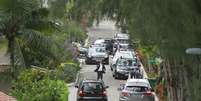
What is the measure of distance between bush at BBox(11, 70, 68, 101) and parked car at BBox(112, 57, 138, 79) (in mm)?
16515

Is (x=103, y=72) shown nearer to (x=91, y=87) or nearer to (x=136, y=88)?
(x=91, y=87)

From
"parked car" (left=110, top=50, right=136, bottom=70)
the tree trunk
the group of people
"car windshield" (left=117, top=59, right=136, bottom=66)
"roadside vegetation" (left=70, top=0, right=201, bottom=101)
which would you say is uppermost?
"roadside vegetation" (left=70, top=0, right=201, bottom=101)

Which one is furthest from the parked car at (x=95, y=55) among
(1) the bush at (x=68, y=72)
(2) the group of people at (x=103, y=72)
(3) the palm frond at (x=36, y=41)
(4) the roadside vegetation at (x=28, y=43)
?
(3) the palm frond at (x=36, y=41)

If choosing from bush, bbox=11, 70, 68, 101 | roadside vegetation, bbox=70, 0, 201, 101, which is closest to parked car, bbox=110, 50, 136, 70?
bush, bbox=11, 70, 68, 101

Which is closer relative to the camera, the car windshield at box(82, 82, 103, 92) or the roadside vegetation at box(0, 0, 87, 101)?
the roadside vegetation at box(0, 0, 87, 101)

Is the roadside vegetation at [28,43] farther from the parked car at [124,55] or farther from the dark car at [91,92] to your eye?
the parked car at [124,55]

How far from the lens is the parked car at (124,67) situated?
140 ft

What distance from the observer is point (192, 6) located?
11.5 m

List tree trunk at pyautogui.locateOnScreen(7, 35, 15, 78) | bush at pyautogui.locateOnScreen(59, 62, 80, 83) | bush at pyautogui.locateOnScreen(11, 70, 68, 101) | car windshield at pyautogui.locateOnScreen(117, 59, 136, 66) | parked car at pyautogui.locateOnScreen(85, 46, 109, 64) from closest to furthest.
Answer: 1. bush at pyautogui.locateOnScreen(11, 70, 68, 101)
2. tree trunk at pyautogui.locateOnScreen(7, 35, 15, 78)
3. bush at pyautogui.locateOnScreen(59, 62, 80, 83)
4. car windshield at pyautogui.locateOnScreen(117, 59, 136, 66)
5. parked car at pyautogui.locateOnScreen(85, 46, 109, 64)

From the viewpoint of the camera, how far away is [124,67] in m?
42.8

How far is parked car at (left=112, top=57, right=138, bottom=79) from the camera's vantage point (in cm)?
4272

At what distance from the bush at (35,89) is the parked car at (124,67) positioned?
650 inches

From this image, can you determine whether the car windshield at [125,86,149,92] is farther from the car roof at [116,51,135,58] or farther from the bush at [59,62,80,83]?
the car roof at [116,51,135,58]

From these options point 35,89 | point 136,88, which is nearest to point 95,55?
point 136,88
